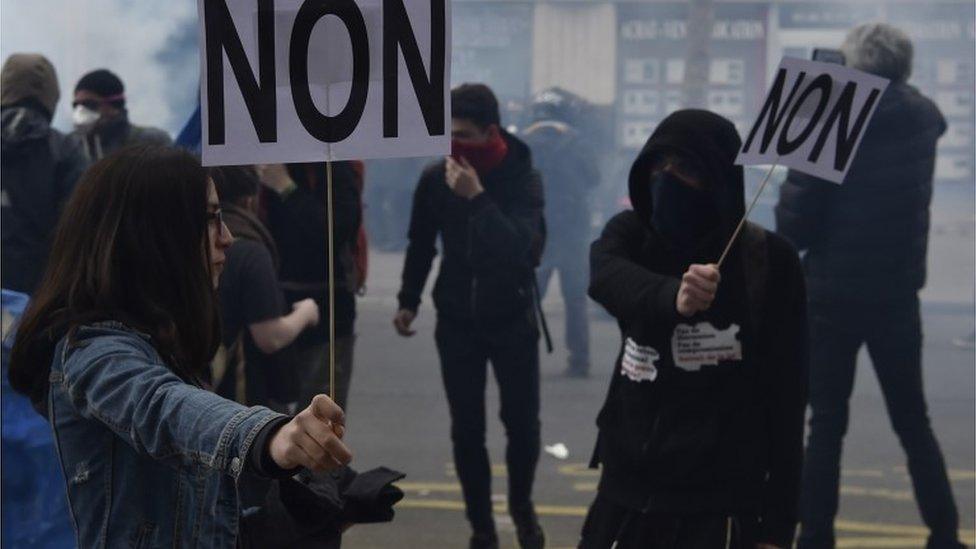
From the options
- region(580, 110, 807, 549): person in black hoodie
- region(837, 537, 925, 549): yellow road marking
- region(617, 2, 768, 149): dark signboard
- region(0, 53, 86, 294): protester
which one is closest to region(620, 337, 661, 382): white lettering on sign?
→ region(580, 110, 807, 549): person in black hoodie

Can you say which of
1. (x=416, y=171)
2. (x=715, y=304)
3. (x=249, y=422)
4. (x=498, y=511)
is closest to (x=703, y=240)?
(x=715, y=304)

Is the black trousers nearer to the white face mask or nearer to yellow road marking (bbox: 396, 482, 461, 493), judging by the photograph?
yellow road marking (bbox: 396, 482, 461, 493)

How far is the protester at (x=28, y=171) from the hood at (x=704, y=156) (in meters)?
2.63

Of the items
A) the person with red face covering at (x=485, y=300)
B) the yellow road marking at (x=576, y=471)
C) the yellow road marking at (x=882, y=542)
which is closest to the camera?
the person with red face covering at (x=485, y=300)

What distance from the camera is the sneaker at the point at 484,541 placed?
544cm

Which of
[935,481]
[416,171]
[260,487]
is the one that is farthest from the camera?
[416,171]

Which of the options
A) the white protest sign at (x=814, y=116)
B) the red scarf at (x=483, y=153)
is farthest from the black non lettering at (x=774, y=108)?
the red scarf at (x=483, y=153)

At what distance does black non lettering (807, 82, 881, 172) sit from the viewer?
3.74 m

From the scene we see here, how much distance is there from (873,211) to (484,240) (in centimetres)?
120

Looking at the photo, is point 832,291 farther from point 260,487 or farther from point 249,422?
point 249,422

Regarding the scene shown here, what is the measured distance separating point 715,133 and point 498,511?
9.56 feet

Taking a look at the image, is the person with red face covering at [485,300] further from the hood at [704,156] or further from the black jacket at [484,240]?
the hood at [704,156]

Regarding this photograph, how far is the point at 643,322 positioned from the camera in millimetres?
3350

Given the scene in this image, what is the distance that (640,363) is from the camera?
335cm
